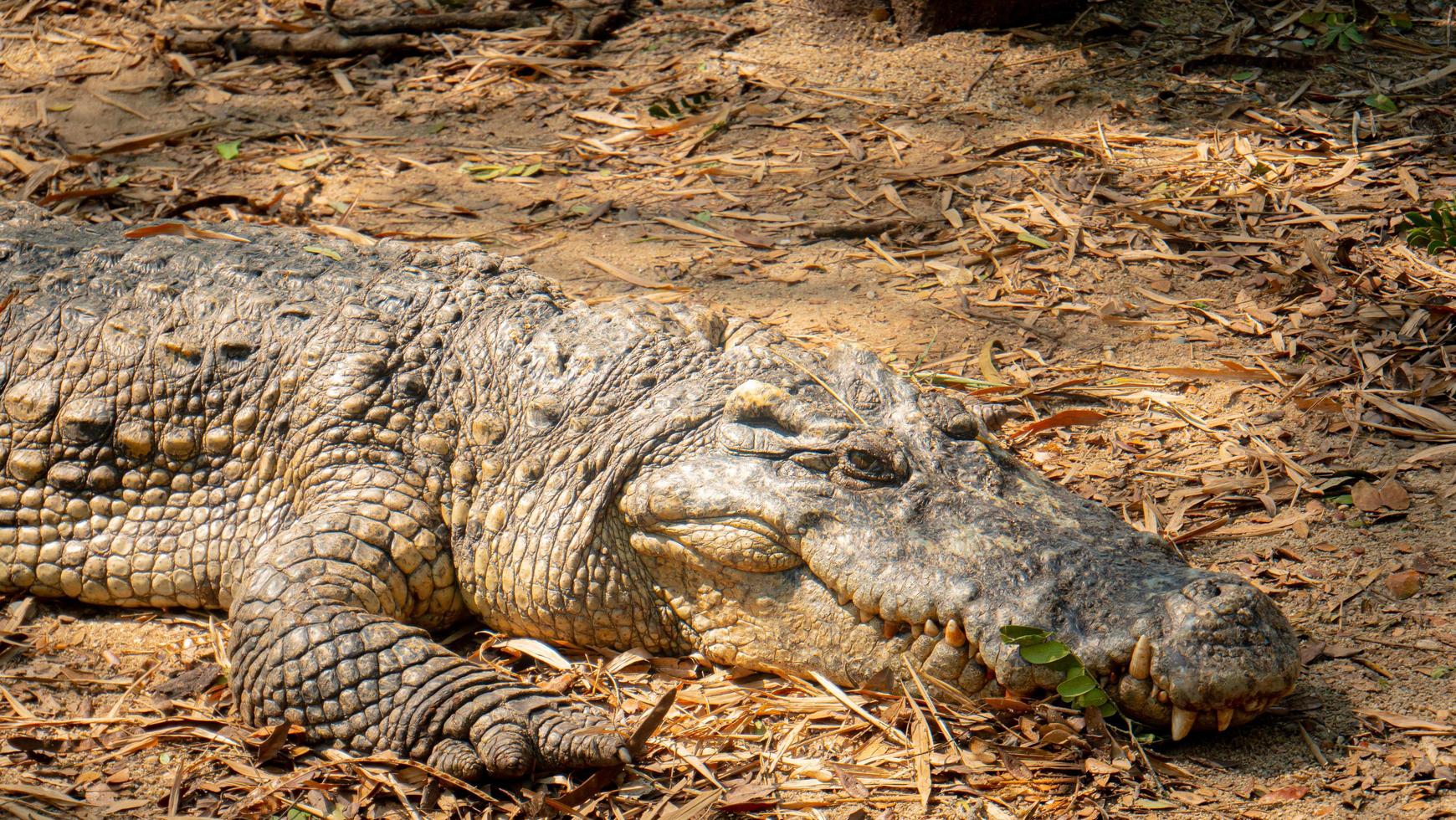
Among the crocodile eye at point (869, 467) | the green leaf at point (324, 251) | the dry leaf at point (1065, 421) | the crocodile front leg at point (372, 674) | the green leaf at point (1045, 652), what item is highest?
the green leaf at point (324, 251)

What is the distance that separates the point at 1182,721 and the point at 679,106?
4.78 meters

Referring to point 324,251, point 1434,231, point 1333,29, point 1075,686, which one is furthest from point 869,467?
point 1333,29

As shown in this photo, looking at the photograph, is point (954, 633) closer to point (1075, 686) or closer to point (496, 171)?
point (1075, 686)

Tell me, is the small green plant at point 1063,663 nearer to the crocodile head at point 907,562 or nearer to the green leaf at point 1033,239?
the crocodile head at point 907,562

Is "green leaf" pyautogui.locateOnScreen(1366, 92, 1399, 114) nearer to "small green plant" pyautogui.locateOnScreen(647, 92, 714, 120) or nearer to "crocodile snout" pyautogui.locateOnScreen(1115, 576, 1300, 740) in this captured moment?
"small green plant" pyautogui.locateOnScreen(647, 92, 714, 120)

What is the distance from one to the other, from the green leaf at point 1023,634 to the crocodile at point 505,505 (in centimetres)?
3

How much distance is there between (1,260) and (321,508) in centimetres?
160

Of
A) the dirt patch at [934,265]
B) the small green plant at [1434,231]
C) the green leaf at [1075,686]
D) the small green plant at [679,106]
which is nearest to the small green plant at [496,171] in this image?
the dirt patch at [934,265]

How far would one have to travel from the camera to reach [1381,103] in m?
5.90

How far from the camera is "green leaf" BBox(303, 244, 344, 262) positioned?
4.07 meters

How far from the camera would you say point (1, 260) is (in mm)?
4070

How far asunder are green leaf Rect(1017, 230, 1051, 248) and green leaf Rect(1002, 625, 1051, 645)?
112 inches

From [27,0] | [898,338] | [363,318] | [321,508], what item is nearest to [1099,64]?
[898,338]

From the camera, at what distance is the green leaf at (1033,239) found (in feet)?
17.2
